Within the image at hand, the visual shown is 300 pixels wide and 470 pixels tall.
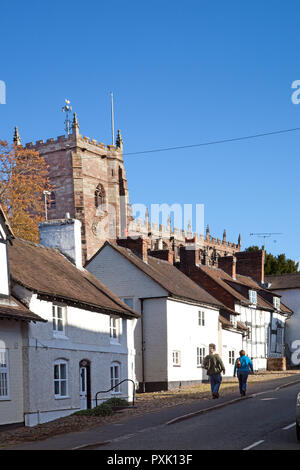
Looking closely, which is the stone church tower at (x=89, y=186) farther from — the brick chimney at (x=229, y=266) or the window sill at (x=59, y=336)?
the window sill at (x=59, y=336)

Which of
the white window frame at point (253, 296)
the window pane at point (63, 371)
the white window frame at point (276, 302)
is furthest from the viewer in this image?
the white window frame at point (276, 302)

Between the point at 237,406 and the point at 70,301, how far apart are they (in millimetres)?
8330

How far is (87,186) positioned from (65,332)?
44.0 metres

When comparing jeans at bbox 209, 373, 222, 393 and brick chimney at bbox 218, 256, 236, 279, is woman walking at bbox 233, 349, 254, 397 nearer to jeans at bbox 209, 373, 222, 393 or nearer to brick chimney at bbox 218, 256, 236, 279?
jeans at bbox 209, 373, 222, 393

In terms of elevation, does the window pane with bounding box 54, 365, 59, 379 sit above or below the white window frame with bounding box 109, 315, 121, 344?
below

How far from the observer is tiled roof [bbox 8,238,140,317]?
2664cm

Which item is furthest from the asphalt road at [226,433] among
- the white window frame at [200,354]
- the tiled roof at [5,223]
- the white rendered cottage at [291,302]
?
the white rendered cottage at [291,302]

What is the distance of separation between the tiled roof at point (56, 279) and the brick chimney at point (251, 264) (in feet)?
112

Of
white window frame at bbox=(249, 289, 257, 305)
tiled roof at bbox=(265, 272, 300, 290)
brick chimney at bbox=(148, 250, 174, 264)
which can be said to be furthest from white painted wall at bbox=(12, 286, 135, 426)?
tiled roof at bbox=(265, 272, 300, 290)

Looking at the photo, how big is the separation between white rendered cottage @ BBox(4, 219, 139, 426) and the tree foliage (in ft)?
193

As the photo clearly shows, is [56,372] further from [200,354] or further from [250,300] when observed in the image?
[250,300]

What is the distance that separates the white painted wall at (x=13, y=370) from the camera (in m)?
23.2

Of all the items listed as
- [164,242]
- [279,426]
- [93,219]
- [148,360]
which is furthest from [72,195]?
[279,426]

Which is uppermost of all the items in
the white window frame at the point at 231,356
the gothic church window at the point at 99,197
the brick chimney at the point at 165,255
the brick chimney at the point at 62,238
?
the gothic church window at the point at 99,197
